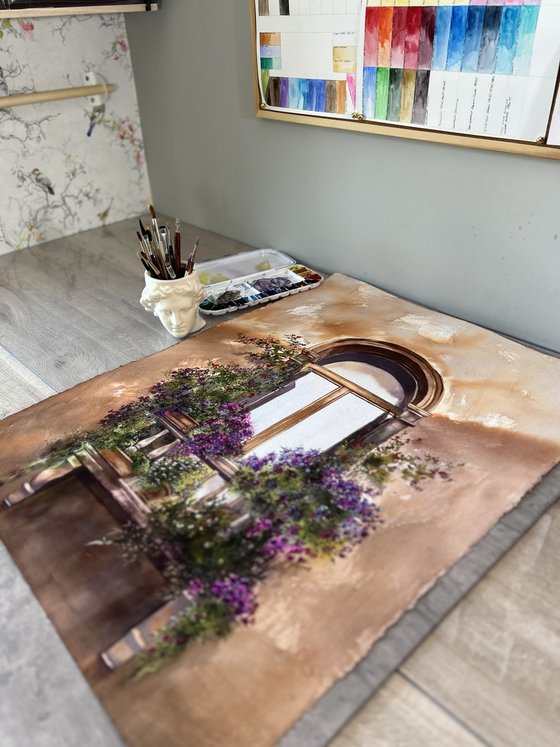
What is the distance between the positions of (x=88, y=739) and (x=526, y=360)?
2.25ft

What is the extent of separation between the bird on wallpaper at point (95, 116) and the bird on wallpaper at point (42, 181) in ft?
0.48

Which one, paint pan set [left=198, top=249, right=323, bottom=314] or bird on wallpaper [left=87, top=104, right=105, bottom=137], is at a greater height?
bird on wallpaper [left=87, top=104, right=105, bottom=137]

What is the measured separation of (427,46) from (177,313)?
52cm

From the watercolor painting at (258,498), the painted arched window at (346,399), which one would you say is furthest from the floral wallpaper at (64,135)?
the painted arched window at (346,399)

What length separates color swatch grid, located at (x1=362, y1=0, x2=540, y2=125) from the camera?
0.74m

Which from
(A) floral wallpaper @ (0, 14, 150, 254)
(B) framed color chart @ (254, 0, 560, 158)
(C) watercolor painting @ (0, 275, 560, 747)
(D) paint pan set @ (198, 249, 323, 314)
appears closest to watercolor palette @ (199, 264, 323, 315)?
(D) paint pan set @ (198, 249, 323, 314)

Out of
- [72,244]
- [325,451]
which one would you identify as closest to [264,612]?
[325,451]

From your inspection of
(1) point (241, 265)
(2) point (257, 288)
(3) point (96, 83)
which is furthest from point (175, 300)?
(3) point (96, 83)

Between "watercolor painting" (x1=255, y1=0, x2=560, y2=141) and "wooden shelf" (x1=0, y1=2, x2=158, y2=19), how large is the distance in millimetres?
308

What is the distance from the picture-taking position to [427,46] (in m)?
0.83

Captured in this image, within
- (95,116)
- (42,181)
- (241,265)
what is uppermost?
(95,116)

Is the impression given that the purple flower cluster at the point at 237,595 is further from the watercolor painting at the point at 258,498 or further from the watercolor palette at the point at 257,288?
the watercolor palette at the point at 257,288

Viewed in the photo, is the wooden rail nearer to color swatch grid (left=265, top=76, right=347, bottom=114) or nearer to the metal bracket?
the metal bracket

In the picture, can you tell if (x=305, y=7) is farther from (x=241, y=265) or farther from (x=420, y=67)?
(x=241, y=265)
